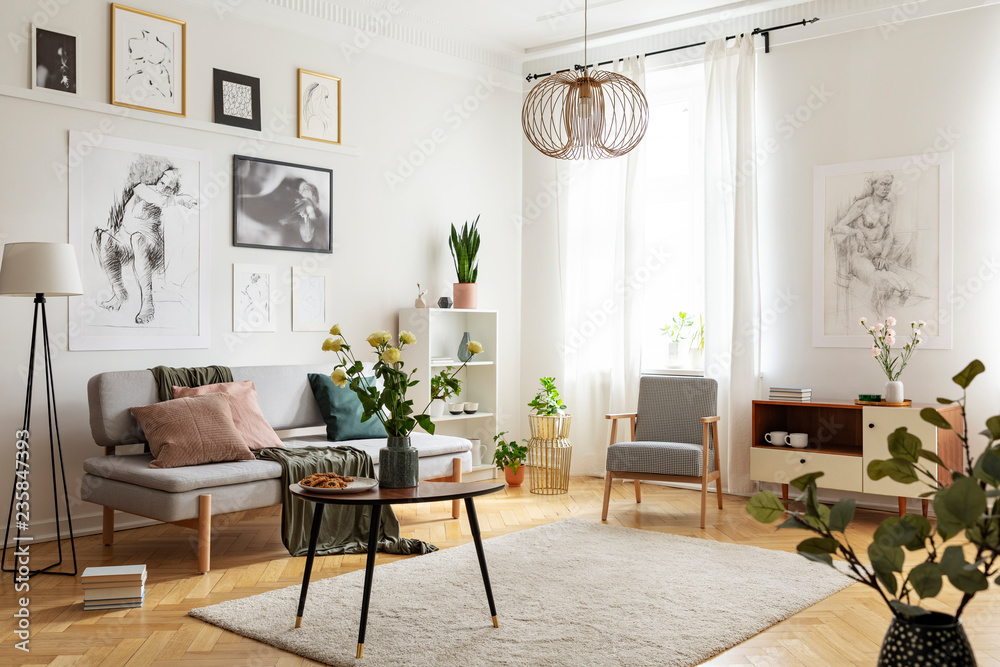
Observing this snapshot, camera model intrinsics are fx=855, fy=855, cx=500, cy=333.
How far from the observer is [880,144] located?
551 cm

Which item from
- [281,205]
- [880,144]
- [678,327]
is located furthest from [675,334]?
[281,205]

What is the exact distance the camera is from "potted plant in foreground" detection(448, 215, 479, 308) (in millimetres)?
6391

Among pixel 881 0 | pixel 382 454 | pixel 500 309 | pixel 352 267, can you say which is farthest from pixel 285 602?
pixel 881 0

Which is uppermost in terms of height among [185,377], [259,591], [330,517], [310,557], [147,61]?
[147,61]

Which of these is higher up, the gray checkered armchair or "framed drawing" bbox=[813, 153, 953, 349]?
"framed drawing" bbox=[813, 153, 953, 349]

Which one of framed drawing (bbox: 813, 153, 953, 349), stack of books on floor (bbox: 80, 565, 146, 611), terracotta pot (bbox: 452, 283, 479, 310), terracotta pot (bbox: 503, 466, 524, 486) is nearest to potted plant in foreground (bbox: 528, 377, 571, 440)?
terracotta pot (bbox: 503, 466, 524, 486)

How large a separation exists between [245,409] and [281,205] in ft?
5.02

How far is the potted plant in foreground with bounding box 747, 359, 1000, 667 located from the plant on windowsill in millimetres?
5539

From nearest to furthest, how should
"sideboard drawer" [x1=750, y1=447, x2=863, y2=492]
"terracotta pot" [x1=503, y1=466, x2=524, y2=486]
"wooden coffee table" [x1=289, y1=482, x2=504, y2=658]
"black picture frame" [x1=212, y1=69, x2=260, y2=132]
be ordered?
1. "wooden coffee table" [x1=289, y1=482, x2=504, y2=658]
2. "sideboard drawer" [x1=750, y1=447, x2=863, y2=492]
3. "black picture frame" [x1=212, y1=69, x2=260, y2=132]
4. "terracotta pot" [x1=503, y1=466, x2=524, y2=486]

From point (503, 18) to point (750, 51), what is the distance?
5.93 ft

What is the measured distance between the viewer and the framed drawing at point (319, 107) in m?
5.67

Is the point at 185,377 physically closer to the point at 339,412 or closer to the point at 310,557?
the point at 339,412

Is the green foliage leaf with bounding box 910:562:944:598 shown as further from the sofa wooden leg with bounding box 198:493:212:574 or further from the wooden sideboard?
the wooden sideboard

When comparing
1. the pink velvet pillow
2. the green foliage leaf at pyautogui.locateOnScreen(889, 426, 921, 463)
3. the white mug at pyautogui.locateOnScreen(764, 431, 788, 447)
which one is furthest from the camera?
the white mug at pyautogui.locateOnScreen(764, 431, 788, 447)
